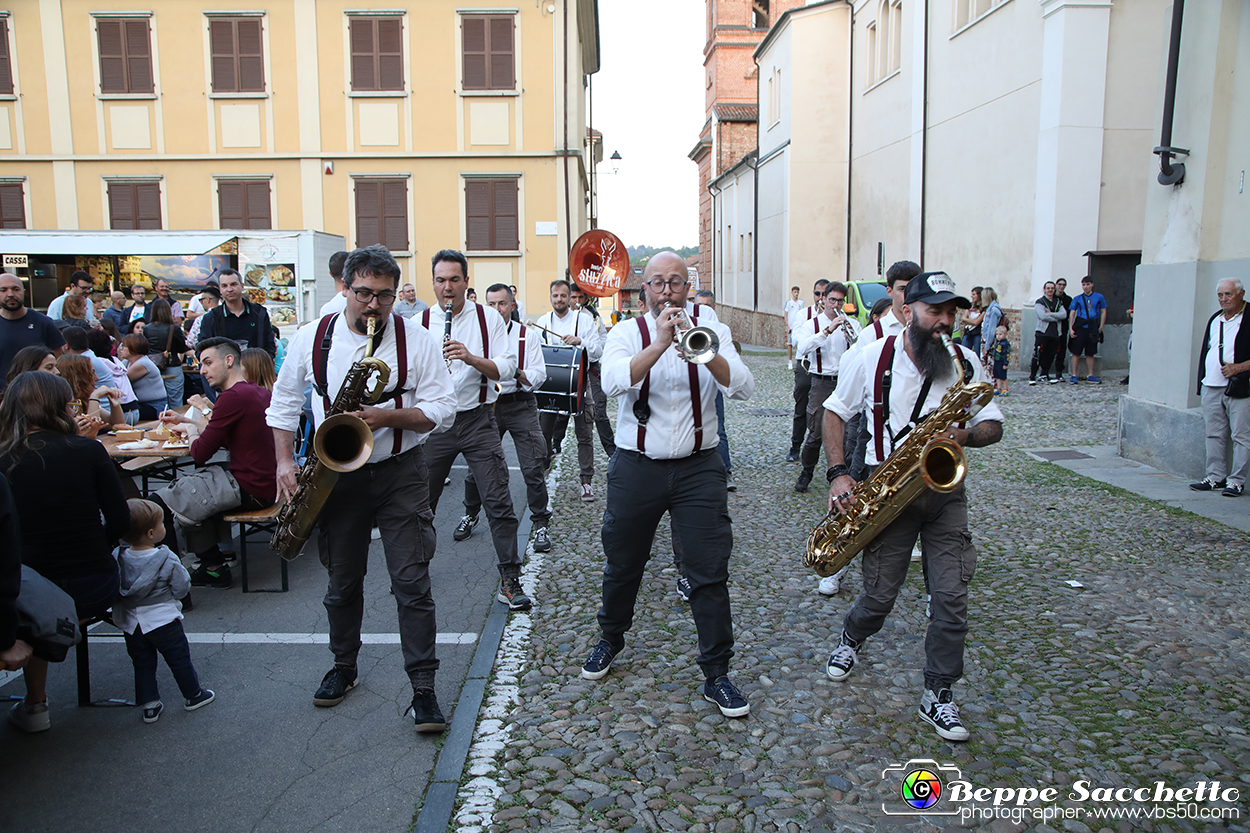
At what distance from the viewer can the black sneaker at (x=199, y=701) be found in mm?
3963

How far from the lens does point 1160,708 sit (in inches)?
153

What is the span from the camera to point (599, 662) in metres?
4.21

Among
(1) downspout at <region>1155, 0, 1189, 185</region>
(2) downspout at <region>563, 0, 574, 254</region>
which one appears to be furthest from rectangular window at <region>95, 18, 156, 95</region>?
(1) downspout at <region>1155, 0, 1189, 185</region>

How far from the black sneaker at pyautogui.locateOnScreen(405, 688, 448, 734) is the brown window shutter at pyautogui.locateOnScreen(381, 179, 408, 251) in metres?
18.1

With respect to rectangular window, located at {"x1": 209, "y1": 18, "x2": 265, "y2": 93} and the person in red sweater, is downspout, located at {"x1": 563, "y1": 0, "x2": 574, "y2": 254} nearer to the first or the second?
rectangular window, located at {"x1": 209, "y1": 18, "x2": 265, "y2": 93}

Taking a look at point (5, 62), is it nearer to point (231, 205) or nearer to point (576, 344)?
point (231, 205)

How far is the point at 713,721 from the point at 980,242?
16.8 m

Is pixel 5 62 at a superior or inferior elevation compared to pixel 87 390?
superior

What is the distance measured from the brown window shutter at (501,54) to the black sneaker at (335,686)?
18441mm

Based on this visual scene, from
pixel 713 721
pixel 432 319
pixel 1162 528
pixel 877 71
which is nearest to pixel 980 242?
pixel 877 71

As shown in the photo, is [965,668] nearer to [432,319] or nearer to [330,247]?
[432,319]

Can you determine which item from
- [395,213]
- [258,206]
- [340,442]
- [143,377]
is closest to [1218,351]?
[340,442]

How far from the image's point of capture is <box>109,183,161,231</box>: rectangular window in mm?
20375

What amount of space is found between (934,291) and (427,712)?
9.43 feet
